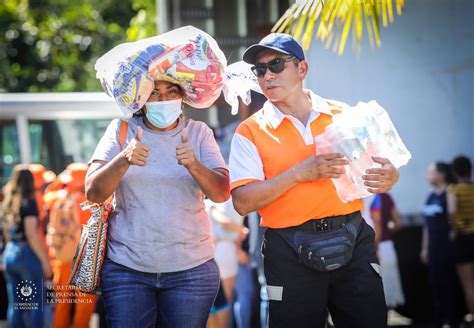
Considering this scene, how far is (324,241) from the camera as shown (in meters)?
3.64

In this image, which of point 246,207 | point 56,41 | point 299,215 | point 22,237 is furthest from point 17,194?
point 56,41

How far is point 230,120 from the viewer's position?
26.3 ft

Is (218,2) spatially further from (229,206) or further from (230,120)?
(229,206)

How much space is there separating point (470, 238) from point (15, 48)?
14439 millimetres

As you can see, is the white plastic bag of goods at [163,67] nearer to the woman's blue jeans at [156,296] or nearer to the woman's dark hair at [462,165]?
the woman's blue jeans at [156,296]

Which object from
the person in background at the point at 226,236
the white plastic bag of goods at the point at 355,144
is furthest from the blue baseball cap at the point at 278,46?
the person in background at the point at 226,236

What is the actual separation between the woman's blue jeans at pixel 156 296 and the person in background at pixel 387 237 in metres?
4.18

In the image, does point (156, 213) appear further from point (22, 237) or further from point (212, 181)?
point (22, 237)

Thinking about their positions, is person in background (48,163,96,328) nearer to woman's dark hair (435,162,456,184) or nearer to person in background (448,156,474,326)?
woman's dark hair (435,162,456,184)

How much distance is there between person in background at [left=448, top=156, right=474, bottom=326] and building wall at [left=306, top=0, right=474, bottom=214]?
20 centimetres

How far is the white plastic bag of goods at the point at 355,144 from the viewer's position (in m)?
3.70

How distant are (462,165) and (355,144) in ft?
14.4

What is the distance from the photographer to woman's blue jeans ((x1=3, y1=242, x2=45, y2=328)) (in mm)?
6389

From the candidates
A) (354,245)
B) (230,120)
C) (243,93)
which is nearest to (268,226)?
(354,245)
